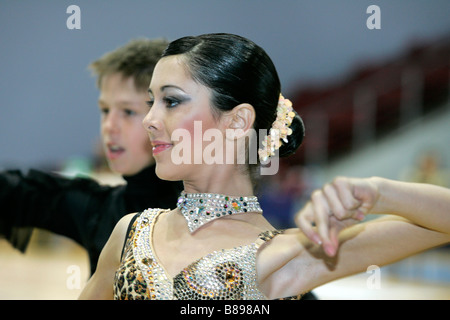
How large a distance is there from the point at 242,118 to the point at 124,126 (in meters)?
0.67

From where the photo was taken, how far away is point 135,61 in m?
1.99

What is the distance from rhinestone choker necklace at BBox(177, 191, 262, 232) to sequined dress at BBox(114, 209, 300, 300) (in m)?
0.09

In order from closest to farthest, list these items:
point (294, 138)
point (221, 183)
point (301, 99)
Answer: point (221, 183) → point (294, 138) → point (301, 99)

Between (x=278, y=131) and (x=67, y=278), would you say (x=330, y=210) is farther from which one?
(x=67, y=278)

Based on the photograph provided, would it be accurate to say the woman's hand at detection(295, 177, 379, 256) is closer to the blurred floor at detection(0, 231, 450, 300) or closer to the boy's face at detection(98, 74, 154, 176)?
the boy's face at detection(98, 74, 154, 176)

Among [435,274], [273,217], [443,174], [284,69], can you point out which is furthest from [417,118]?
[284,69]

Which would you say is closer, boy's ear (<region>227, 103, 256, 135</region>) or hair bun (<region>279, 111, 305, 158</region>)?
boy's ear (<region>227, 103, 256, 135</region>)

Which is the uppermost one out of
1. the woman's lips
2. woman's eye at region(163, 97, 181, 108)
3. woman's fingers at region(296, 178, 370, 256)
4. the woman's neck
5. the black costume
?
woman's eye at region(163, 97, 181, 108)

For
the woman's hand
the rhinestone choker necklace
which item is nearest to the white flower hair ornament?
the rhinestone choker necklace

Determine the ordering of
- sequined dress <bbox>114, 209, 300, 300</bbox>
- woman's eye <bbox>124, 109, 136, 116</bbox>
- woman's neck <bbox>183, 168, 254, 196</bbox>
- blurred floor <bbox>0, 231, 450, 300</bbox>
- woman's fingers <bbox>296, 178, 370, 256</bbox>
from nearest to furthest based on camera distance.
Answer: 1. woman's fingers <bbox>296, 178, 370, 256</bbox>
2. sequined dress <bbox>114, 209, 300, 300</bbox>
3. woman's neck <bbox>183, 168, 254, 196</bbox>
4. woman's eye <bbox>124, 109, 136, 116</bbox>
5. blurred floor <bbox>0, 231, 450, 300</bbox>

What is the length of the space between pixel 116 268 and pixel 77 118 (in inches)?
34.9

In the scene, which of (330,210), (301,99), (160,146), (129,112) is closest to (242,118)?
(160,146)

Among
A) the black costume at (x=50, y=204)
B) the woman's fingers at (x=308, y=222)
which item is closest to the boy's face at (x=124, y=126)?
the black costume at (x=50, y=204)

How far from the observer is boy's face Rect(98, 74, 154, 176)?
1.95 meters
